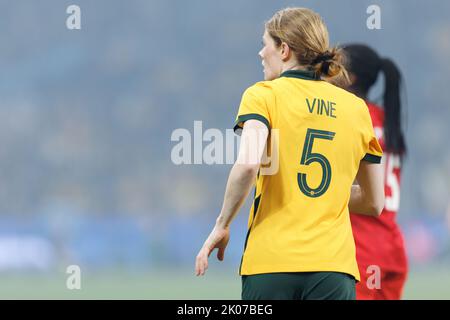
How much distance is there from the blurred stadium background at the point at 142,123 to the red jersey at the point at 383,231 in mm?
9428

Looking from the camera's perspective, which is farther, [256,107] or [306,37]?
[306,37]

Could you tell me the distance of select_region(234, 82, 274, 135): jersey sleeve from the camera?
3057 mm

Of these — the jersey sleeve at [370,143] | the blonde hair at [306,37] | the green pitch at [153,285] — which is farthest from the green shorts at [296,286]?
the green pitch at [153,285]

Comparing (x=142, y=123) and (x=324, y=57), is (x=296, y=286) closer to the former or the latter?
(x=324, y=57)

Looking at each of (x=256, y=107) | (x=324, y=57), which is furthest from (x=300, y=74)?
(x=256, y=107)

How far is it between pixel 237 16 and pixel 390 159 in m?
Answer: 16.4

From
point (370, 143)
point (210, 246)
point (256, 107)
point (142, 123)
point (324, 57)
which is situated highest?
point (324, 57)

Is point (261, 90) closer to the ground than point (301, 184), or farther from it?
farther from it

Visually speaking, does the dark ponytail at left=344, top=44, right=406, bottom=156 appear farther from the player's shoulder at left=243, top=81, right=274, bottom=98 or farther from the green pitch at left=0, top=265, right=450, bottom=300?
the green pitch at left=0, top=265, right=450, bottom=300

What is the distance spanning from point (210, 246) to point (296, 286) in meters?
0.31

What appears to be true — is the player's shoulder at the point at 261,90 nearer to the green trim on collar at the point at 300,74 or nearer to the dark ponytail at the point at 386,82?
the green trim on collar at the point at 300,74

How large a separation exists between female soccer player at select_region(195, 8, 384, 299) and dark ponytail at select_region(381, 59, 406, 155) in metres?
1.69

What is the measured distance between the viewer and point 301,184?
3.10 m
